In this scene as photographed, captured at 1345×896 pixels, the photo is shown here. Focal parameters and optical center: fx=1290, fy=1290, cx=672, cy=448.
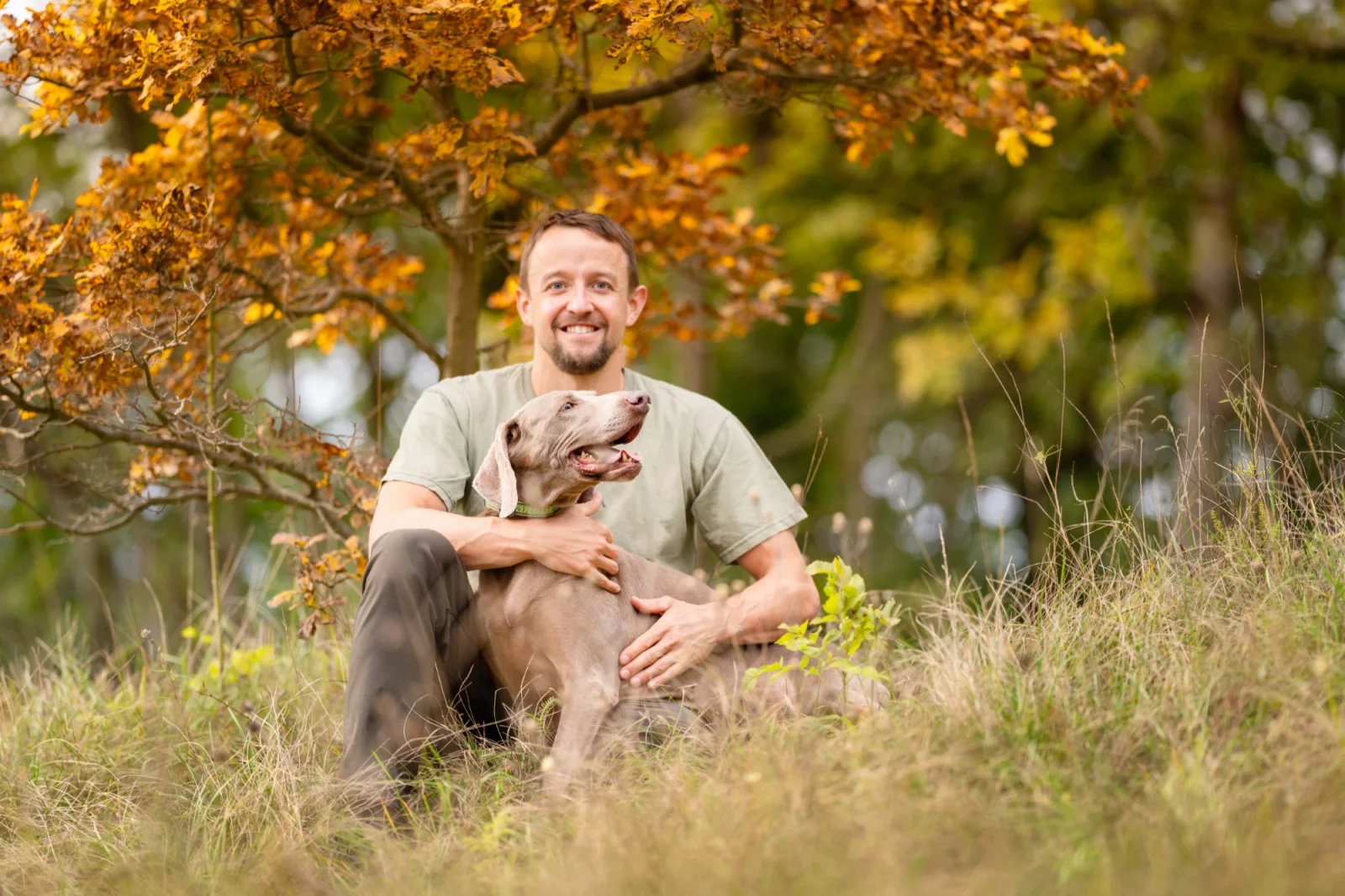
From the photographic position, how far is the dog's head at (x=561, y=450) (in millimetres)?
3811

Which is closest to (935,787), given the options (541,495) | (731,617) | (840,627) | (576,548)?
(840,627)

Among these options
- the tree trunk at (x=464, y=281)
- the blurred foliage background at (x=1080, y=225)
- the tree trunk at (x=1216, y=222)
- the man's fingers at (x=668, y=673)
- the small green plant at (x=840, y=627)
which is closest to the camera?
the small green plant at (x=840, y=627)

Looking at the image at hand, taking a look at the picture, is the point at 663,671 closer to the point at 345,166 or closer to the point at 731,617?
the point at 731,617

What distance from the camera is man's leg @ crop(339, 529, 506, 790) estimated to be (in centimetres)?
351

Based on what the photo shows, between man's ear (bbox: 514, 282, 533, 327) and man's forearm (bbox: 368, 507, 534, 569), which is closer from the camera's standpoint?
man's forearm (bbox: 368, 507, 534, 569)

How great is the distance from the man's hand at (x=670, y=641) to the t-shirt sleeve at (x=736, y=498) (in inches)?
17.1

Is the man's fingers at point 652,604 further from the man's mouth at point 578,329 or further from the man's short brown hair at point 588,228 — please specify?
the man's short brown hair at point 588,228

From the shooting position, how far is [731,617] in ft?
12.9

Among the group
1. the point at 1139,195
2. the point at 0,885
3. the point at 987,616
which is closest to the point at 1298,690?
the point at 987,616

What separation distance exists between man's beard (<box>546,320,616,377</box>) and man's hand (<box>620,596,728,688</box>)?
81 centimetres

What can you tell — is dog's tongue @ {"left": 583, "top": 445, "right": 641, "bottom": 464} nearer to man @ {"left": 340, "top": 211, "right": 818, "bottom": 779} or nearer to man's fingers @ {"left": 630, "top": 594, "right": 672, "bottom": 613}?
man @ {"left": 340, "top": 211, "right": 818, "bottom": 779}

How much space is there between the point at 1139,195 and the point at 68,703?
945cm

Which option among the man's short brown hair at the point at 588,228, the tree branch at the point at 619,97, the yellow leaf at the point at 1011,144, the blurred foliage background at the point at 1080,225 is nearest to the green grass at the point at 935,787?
the man's short brown hair at the point at 588,228

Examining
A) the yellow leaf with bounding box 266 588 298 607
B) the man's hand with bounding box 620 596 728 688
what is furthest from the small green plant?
the yellow leaf with bounding box 266 588 298 607
